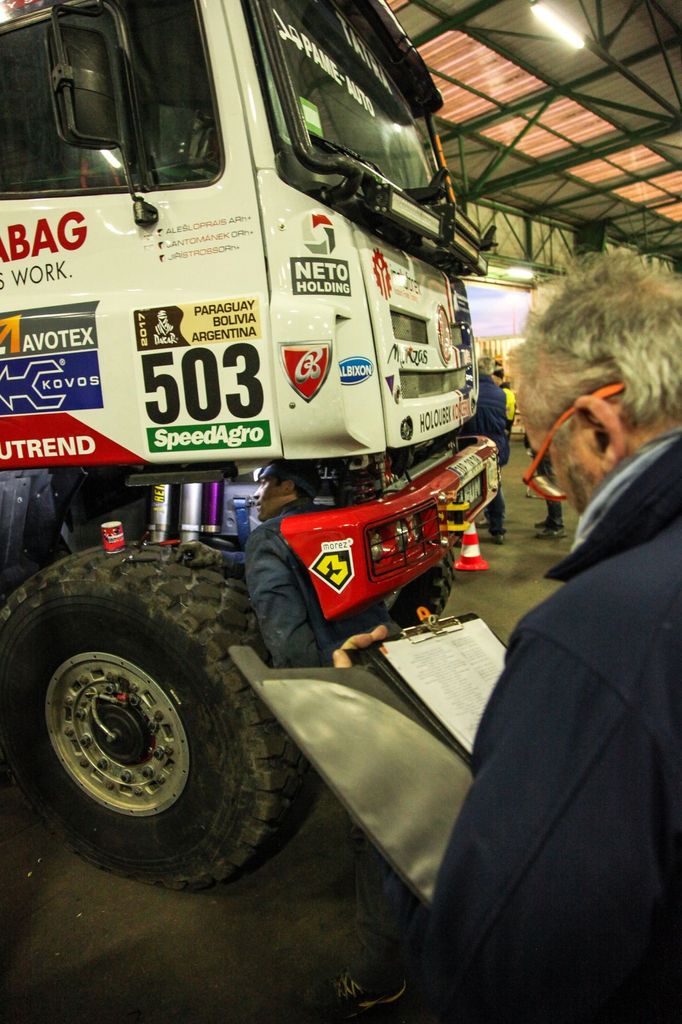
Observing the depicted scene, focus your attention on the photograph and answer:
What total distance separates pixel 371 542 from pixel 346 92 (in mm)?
1960

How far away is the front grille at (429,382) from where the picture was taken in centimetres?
249

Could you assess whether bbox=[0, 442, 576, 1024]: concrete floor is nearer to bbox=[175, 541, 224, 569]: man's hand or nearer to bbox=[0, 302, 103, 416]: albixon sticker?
bbox=[175, 541, 224, 569]: man's hand

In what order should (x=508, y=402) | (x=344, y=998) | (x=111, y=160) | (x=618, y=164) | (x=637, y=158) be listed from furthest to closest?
(x=618, y=164), (x=637, y=158), (x=508, y=402), (x=111, y=160), (x=344, y=998)

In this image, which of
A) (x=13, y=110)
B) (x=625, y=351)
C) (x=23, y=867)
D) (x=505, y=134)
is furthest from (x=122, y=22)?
(x=505, y=134)

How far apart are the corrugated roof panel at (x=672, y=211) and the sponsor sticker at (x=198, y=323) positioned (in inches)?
845

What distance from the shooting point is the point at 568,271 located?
108cm

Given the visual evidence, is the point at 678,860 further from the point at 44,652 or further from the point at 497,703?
the point at 44,652

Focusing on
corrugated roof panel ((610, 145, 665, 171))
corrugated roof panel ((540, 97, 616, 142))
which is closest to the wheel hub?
corrugated roof panel ((540, 97, 616, 142))

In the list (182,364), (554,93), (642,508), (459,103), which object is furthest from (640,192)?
(642,508)

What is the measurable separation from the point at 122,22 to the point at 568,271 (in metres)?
1.82

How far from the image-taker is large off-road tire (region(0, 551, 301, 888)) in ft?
6.81

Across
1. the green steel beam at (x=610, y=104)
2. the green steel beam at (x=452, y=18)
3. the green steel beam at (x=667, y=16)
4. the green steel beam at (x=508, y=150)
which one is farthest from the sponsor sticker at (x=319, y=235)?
the green steel beam at (x=610, y=104)

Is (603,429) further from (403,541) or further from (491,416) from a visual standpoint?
(491,416)

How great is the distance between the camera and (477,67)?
8.90 metres
